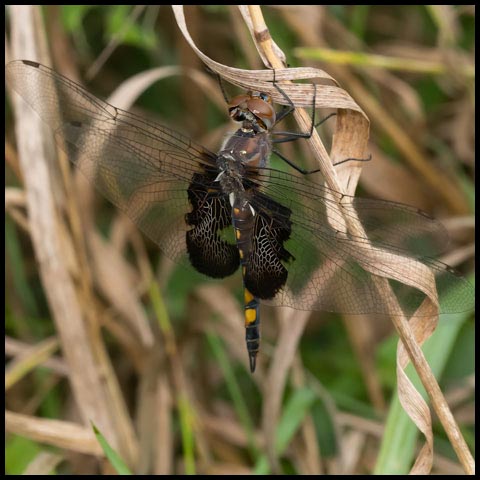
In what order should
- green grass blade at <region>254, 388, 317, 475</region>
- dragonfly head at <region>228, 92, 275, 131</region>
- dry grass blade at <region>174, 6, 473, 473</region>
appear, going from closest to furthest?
dry grass blade at <region>174, 6, 473, 473</region>, dragonfly head at <region>228, 92, 275, 131</region>, green grass blade at <region>254, 388, 317, 475</region>

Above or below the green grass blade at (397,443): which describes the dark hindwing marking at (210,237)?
above

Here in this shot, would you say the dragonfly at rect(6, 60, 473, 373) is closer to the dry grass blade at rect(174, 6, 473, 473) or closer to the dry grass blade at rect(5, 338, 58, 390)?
the dry grass blade at rect(174, 6, 473, 473)

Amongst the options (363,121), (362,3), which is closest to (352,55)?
(362,3)

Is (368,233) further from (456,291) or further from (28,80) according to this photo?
(28,80)

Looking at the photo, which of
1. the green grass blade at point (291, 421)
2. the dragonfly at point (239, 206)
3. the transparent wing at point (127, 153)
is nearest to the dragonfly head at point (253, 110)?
the dragonfly at point (239, 206)

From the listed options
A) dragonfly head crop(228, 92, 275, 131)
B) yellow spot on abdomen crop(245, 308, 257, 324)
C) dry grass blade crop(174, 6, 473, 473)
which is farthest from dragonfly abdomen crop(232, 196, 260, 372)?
dry grass blade crop(174, 6, 473, 473)

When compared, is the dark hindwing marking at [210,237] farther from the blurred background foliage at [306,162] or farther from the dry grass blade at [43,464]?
the dry grass blade at [43,464]

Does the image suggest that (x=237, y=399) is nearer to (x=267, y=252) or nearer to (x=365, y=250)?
(x=267, y=252)
